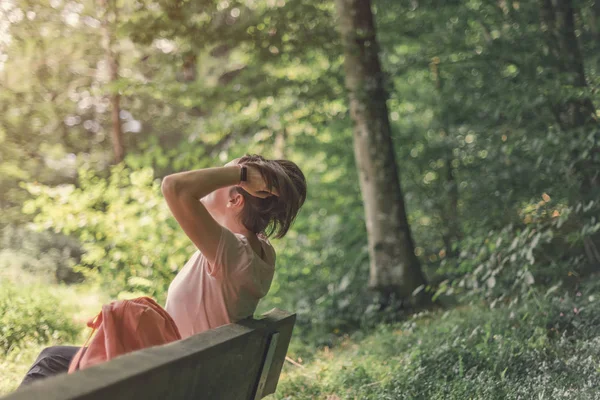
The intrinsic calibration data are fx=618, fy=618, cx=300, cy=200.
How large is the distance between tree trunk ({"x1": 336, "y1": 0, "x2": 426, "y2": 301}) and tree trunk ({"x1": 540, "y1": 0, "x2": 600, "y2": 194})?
69.1 inches

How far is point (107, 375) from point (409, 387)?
8.93 ft

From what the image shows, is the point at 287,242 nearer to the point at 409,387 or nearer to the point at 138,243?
the point at 138,243

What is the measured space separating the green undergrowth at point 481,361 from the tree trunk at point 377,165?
1.31 meters

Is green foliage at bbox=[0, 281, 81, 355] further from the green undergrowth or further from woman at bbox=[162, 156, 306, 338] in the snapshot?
woman at bbox=[162, 156, 306, 338]

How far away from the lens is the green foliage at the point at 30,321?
15.1 feet

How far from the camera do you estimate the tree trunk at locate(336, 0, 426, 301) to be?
6.68 meters

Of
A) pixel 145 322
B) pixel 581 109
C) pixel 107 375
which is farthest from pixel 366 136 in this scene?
pixel 107 375

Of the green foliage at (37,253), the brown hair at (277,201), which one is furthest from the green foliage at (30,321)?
the green foliage at (37,253)

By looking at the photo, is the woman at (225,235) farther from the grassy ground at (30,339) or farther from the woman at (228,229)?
the grassy ground at (30,339)

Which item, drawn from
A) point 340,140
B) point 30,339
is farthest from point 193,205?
point 340,140

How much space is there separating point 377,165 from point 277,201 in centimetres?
420

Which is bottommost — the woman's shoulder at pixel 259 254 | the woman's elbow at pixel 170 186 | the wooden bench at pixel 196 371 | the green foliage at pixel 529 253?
the green foliage at pixel 529 253

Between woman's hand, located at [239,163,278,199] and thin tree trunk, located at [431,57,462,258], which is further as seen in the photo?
thin tree trunk, located at [431,57,462,258]

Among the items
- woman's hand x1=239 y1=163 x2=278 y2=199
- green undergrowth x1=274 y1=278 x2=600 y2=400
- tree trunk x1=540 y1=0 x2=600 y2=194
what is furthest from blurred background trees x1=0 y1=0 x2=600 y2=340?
woman's hand x1=239 y1=163 x2=278 y2=199
